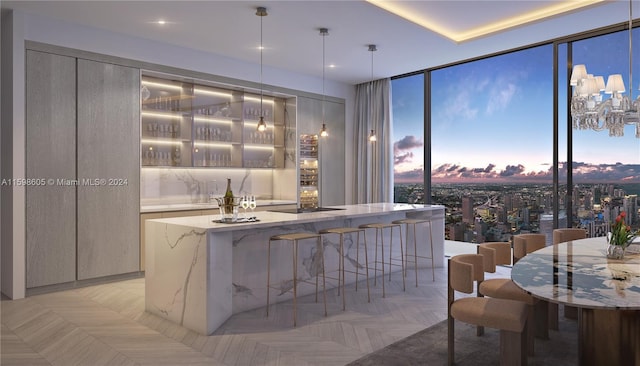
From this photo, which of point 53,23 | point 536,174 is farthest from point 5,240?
point 536,174

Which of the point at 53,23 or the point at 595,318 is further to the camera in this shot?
the point at 53,23

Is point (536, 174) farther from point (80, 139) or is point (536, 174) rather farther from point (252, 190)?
point (80, 139)

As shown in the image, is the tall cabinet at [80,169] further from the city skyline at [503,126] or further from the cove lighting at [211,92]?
the city skyline at [503,126]

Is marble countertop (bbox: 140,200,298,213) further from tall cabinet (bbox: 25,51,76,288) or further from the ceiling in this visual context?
the ceiling

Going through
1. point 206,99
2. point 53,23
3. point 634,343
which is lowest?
point 634,343

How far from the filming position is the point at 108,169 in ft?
17.6

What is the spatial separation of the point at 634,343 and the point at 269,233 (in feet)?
9.84

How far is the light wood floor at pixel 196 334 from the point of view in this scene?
3.21 meters

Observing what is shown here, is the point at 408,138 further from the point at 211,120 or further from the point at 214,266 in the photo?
the point at 214,266

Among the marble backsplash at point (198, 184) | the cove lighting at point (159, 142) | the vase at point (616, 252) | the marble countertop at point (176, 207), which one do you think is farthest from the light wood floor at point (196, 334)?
the cove lighting at point (159, 142)

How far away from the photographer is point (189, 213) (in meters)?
5.91

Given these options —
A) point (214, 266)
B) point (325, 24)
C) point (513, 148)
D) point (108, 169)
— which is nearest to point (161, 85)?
point (108, 169)

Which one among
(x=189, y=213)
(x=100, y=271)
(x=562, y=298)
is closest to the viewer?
(x=562, y=298)

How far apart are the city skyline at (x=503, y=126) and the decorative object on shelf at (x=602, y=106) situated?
194 centimetres
